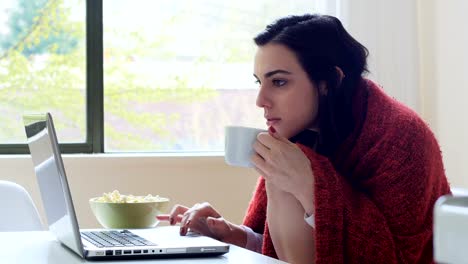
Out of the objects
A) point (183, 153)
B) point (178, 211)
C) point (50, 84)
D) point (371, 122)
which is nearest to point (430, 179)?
point (371, 122)

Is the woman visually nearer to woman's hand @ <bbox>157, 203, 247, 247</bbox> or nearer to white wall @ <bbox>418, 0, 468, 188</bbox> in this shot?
woman's hand @ <bbox>157, 203, 247, 247</bbox>

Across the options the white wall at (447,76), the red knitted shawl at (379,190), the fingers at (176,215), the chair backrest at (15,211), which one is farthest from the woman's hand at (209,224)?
the white wall at (447,76)

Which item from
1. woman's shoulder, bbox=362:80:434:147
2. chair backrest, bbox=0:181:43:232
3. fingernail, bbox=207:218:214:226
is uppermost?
woman's shoulder, bbox=362:80:434:147

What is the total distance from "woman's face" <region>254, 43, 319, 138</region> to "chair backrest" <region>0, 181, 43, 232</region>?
70cm

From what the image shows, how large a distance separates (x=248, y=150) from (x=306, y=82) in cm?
25

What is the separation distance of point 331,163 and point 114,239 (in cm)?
45

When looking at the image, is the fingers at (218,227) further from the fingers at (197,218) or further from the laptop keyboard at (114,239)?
the laptop keyboard at (114,239)

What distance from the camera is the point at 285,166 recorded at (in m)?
1.28

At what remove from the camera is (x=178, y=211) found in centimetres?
155

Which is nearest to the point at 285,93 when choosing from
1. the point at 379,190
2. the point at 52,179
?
the point at 379,190

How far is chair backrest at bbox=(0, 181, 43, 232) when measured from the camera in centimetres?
173

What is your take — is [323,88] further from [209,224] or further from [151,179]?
[151,179]

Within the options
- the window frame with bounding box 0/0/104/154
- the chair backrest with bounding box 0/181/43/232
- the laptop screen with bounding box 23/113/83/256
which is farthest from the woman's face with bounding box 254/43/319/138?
the window frame with bounding box 0/0/104/154

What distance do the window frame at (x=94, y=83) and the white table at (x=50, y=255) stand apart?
4.36ft
